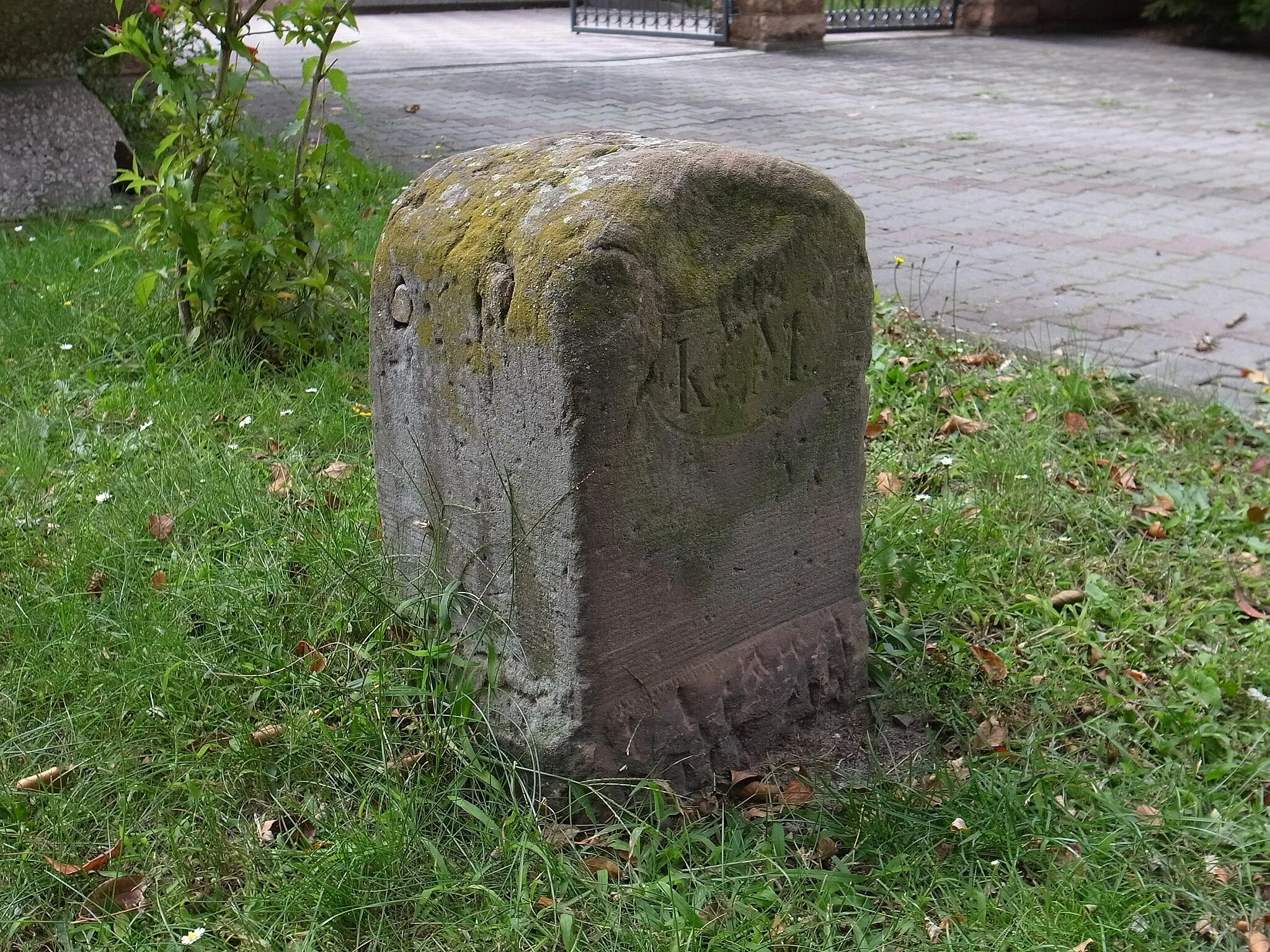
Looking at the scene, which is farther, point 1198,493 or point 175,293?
point 175,293

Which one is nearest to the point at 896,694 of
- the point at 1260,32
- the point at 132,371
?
the point at 132,371

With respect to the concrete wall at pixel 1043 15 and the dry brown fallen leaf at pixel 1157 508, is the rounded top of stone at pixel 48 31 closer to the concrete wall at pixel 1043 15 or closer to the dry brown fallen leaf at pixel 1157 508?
the dry brown fallen leaf at pixel 1157 508

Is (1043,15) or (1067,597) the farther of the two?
(1043,15)

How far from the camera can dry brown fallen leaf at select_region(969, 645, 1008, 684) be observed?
8.98 ft

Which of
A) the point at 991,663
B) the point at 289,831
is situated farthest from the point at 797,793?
the point at 289,831

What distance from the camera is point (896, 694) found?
2.65 metres

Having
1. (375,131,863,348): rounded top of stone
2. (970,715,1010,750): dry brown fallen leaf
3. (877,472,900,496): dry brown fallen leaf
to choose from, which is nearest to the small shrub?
(375,131,863,348): rounded top of stone

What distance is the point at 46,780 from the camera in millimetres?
2273

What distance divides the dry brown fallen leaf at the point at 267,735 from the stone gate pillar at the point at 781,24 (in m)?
12.4

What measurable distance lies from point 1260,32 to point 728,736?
14.9 m

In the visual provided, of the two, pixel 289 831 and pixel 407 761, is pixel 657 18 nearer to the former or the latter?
pixel 407 761

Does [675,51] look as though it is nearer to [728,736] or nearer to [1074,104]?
[1074,104]

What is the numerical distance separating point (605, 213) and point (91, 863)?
1.43 m

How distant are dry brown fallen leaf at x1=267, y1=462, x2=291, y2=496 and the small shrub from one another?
0.83m
